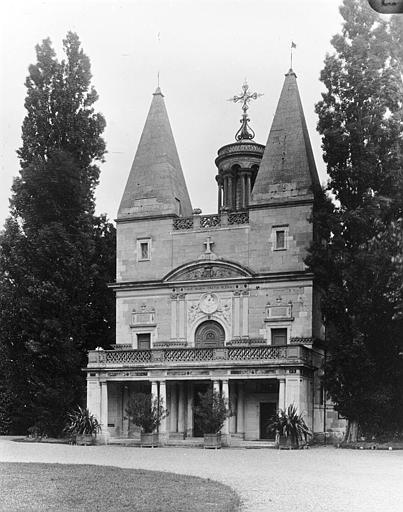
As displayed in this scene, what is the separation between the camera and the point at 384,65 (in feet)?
88.5

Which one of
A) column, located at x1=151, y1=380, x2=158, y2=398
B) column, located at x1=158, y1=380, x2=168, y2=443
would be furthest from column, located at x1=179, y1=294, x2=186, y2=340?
column, located at x1=158, y1=380, x2=168, y2=443

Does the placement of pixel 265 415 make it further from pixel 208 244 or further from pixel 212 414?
pixel 208 244

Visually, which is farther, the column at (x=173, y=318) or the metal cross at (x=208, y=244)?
the column at (x=173, y=318)

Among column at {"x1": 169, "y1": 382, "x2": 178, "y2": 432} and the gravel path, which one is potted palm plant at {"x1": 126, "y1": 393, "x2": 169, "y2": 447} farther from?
column at {"x1": 169, "y1": 382, "x2": 178, "y2": 432}

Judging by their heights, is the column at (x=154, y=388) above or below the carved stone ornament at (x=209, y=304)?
below

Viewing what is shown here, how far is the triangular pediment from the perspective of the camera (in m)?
30.9

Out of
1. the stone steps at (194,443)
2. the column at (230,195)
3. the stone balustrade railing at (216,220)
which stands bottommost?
the stone steps at (194,443)

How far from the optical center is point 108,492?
12.3m

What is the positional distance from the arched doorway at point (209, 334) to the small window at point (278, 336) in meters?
2.21

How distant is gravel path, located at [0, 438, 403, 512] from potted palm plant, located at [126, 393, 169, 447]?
119 cm

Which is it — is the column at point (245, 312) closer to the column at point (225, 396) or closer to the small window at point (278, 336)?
the small window at point (278, 336)

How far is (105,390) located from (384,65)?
53.8ft

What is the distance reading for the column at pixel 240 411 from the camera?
2953cm

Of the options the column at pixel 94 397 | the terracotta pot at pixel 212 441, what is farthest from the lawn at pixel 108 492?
the column at pixel 94 397
